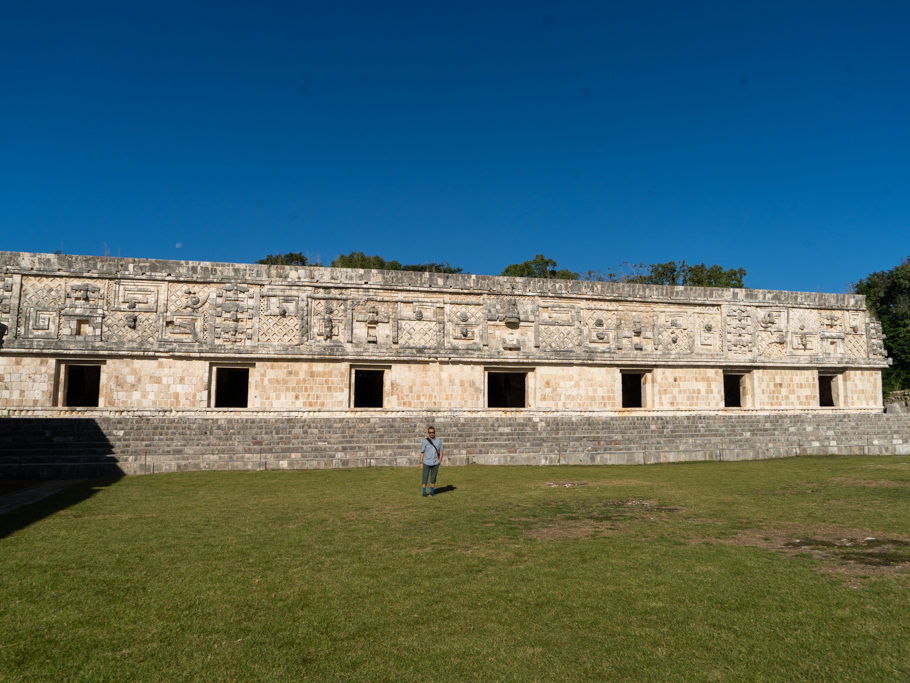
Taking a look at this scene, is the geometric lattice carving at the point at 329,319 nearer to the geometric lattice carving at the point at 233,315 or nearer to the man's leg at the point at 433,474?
the geometric lattice carving at the point at 233,315

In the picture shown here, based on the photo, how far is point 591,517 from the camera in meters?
6.98

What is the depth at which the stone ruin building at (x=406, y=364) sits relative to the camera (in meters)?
14.2

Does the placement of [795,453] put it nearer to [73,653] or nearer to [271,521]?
[271,521]

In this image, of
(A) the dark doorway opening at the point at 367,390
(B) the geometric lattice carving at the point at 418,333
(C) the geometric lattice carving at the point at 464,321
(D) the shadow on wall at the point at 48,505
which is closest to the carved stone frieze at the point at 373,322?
(B) the geometric lattice carving at the point at 418,333

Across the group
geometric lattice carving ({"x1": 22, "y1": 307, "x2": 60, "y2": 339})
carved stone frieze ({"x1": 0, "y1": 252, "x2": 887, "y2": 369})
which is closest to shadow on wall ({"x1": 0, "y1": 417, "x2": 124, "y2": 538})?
geometric lattice carving ({"x1": 22, "y1": 307, "x2": 60, "y2": 339})

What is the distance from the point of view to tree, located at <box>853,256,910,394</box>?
27.7 meters

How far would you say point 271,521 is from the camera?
6785mm

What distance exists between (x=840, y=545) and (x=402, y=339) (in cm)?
1283

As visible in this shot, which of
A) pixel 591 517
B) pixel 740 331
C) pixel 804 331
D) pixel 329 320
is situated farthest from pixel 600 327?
pixel 591 517

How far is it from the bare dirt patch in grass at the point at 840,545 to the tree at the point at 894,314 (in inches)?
1043

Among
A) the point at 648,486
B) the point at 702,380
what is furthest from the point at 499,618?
the point at 702,380

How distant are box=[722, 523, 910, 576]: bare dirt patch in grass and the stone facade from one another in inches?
454

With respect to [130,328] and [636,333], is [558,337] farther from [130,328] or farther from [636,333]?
[130,328]

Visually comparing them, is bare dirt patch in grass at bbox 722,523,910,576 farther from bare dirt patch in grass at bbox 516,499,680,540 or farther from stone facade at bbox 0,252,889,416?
stone facade at bbox 0,252,889,416
